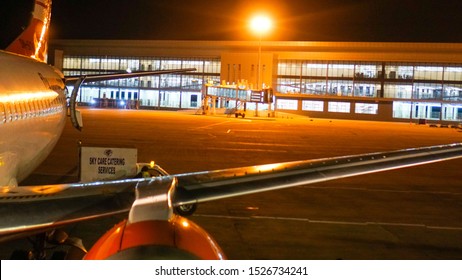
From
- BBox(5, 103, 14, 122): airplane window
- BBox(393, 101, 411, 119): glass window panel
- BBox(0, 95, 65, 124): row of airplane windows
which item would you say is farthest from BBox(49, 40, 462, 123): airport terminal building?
BBox(5, 103, 14, 122): airplane window

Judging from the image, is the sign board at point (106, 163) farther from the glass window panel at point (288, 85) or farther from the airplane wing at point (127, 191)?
the glass window panel at point (288, 85)

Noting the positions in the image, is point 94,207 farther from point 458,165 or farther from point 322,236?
point 458,165

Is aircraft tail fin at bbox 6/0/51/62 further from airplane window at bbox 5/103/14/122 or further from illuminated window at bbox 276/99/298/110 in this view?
illuminated window at bbox 276/99/298/110

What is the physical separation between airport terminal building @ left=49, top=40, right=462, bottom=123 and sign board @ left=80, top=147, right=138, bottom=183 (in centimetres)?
6340

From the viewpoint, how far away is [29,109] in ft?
33.0

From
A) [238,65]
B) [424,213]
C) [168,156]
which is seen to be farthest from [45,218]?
[238,65]

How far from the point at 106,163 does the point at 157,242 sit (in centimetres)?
1054

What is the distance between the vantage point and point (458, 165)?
2459 cm

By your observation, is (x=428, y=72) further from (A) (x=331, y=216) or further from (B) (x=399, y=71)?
(A) (x=331, y=216)

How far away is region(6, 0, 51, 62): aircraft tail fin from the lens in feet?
50.2

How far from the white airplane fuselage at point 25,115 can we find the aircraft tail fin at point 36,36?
5.87 feet

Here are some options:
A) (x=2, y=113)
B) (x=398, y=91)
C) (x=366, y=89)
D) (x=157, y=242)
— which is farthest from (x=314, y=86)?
(x=157, y=242)

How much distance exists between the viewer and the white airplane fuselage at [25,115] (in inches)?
332
